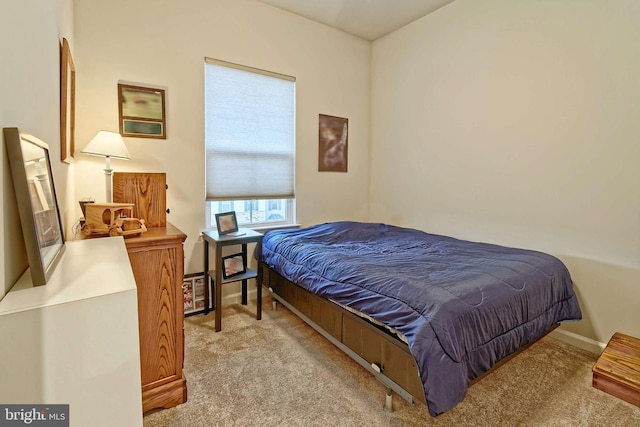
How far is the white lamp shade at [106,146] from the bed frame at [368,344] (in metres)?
1.61

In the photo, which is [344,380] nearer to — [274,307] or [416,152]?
[274,307]

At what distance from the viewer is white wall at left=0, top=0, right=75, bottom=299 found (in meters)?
0.80

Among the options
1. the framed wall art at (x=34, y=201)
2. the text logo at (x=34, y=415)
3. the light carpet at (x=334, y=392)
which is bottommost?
the light carpet at (x=334, y=392)

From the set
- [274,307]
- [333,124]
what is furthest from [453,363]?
[333,124]

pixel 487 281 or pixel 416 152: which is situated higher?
pixel 416 152

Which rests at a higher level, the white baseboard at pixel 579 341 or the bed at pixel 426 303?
the bed at pixel 426 303

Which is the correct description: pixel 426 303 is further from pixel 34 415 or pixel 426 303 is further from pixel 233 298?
pixel 233 298

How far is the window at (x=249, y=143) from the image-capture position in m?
2.89

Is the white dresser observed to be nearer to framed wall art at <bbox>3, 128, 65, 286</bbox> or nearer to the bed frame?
framed wall art at <bbox>3, 128, 65, 286</bbox>

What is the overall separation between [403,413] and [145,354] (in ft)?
4.45

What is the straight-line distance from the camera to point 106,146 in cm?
211

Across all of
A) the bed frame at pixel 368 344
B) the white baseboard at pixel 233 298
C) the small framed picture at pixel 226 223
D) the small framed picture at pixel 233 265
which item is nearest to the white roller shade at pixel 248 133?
the small framed picture at pixel 226 223

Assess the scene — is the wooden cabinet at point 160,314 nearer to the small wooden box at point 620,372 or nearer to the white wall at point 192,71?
the white wall at point 192,71

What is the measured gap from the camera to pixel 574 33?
2.30 meters
